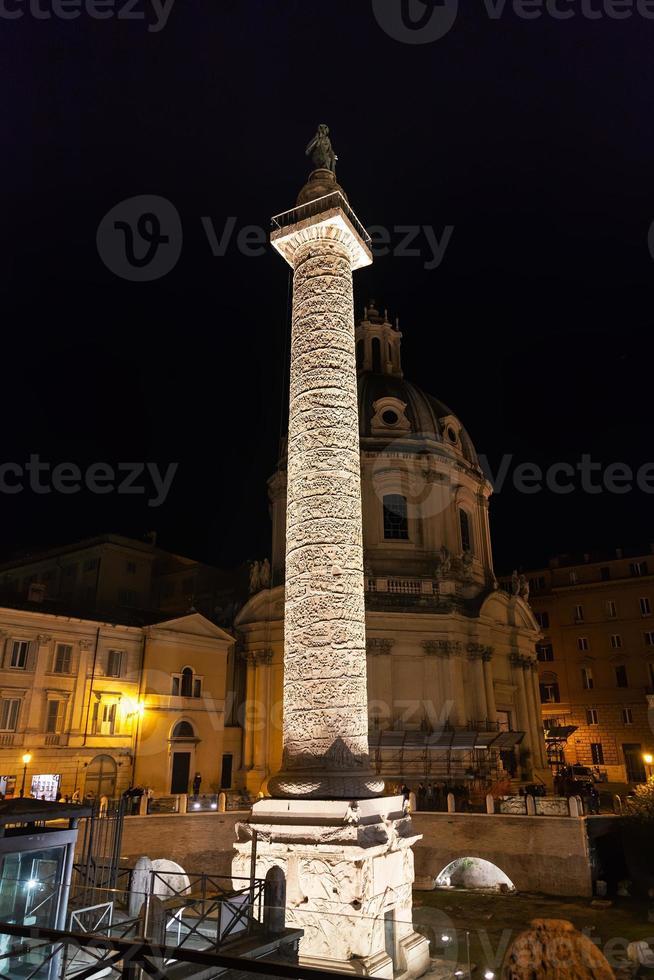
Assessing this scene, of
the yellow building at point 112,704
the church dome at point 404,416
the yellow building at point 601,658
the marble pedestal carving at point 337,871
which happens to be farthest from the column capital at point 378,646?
the yellow building at point 601,658

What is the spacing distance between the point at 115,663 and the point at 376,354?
20.8 metres

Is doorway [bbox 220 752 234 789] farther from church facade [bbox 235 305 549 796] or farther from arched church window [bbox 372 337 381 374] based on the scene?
arched church window [bbox 372 337 381 374]

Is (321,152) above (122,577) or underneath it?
above

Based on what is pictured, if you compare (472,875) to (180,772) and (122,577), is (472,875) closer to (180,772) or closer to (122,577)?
(180,772)

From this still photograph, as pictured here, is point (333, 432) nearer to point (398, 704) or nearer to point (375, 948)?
point (375, 948)

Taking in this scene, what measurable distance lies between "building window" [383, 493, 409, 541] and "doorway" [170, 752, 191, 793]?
483 inches

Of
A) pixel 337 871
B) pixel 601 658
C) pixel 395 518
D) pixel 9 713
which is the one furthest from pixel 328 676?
pixel 601 658

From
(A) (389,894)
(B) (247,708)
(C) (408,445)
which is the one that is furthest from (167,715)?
(A) (389,894)

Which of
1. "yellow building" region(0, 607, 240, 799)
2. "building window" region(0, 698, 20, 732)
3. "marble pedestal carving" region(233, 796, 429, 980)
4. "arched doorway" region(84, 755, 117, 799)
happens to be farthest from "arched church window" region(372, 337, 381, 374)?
"marble pedestal carving" region(233, 796, 429, 980)

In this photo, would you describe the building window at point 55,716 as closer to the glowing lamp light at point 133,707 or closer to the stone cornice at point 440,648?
the glowing lamp light at point 133,707

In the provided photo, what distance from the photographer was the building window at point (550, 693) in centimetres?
4169

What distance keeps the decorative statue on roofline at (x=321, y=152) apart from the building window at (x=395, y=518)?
1785 cm

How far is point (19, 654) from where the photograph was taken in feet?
77.5

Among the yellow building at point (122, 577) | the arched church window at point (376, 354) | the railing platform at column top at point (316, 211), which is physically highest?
the arched church window at point (376, 354)
